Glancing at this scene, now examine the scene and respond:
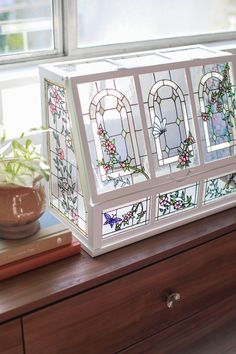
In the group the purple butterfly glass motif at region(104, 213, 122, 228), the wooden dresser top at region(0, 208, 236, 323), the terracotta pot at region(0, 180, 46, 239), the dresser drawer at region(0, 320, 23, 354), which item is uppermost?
the terracotta pot at region(0, 180, 46, 239)

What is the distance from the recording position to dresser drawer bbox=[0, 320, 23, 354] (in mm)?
1020

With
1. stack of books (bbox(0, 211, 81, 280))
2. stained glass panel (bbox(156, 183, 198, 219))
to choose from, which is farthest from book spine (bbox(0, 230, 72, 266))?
stained glass panel (bbox(156, 183, 198, 219))

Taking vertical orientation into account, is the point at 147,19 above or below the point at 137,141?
above

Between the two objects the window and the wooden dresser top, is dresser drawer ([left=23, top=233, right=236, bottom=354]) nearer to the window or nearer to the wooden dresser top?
the wooden dresser top

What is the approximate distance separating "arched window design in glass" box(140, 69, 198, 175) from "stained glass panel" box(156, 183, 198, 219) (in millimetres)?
65

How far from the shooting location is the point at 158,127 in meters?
1.25

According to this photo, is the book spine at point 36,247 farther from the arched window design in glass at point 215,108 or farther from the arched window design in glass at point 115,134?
the arched window design in glass at point 215,108

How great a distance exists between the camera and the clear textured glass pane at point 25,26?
1.39m

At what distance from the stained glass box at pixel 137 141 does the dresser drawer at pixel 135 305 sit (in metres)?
0.10

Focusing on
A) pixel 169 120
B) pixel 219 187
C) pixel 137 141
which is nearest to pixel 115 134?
pixel 137 141

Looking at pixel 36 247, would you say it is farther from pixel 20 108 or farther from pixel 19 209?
pixel 20 108

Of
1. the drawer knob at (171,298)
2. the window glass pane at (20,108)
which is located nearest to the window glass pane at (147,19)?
Result: the window glass pane at (20,108)

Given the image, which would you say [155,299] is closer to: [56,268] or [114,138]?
[56,268]

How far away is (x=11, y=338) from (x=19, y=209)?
28 cm
